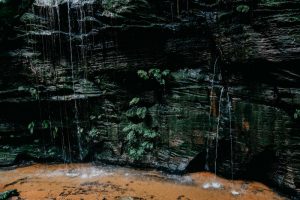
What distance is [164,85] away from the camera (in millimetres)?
8648

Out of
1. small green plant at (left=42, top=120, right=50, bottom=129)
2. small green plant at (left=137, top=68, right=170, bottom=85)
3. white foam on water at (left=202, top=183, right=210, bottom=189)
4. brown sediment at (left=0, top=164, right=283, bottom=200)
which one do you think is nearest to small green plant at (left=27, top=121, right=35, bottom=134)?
small green plant at (left=42, top=120, right=50, bottom=129)

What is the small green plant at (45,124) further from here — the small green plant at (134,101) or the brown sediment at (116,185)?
the small green plant at (134,101)

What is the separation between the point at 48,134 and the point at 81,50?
122 inches

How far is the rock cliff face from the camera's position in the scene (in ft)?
23.1

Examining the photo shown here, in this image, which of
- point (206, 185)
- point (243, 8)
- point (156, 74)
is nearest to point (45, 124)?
point (156, 74)

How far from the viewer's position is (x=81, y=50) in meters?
9.23

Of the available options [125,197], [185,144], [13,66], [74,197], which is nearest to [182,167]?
[185,144]

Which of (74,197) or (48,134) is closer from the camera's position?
(74,197)

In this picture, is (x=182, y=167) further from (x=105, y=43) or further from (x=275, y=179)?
(x=105, y=43)

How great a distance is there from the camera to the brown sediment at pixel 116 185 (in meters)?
6.96

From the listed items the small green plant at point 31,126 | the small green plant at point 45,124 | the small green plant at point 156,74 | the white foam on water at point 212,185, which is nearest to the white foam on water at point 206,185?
the white foam on water at point 212,185

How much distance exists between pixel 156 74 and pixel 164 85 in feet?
1.40

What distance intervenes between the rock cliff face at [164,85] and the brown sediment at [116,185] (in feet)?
1.42

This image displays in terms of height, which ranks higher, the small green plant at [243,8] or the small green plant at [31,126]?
the small green plant at [243,8]
